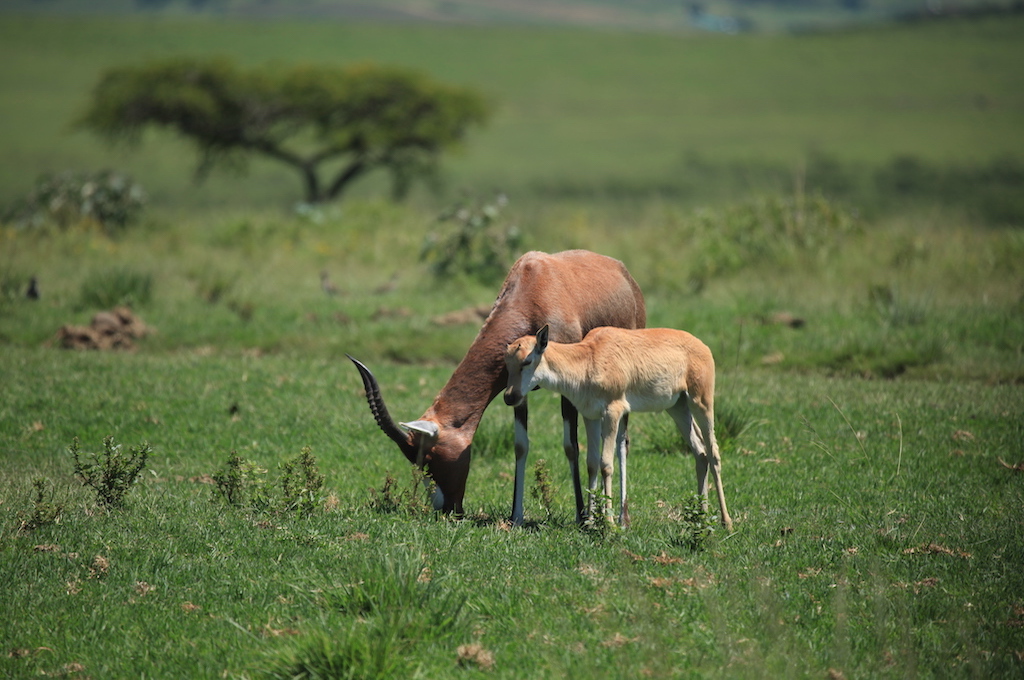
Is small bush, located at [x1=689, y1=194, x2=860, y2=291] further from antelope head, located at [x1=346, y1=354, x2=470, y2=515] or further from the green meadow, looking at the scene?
antelope head, located at [x1=346, y1=354, x2=470, y2=515]

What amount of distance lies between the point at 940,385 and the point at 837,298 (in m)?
4.89

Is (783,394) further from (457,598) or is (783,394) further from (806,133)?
(806,133)

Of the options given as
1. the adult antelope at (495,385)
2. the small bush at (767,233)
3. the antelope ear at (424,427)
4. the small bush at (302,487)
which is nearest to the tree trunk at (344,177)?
the small bush at (767,233)

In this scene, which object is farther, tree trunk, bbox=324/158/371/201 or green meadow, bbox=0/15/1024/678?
tree trunk, bbox=324/158/371/201

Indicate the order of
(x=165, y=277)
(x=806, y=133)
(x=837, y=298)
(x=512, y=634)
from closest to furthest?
(x=512, y=634)
(x=837, y=298)
(x=165, y=277)
(x=806, y=133)

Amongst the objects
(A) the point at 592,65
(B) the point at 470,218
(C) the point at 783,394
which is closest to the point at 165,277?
(B) the point at 470,218

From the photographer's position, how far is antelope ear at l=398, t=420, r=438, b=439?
24.1ft

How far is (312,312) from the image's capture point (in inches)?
628

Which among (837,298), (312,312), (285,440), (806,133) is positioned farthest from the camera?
(806,133)

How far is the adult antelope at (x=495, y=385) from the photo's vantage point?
7.62m

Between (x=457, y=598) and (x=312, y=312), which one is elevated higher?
(x=457, y=598)

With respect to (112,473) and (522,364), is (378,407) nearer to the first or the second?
(522,364)

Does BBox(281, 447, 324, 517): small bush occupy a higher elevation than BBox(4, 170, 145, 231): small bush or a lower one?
higher

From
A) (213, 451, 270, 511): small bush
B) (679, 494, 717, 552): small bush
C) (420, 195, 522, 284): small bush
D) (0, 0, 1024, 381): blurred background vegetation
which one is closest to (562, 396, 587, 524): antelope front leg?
(679, 494, 717, 552): small bush
